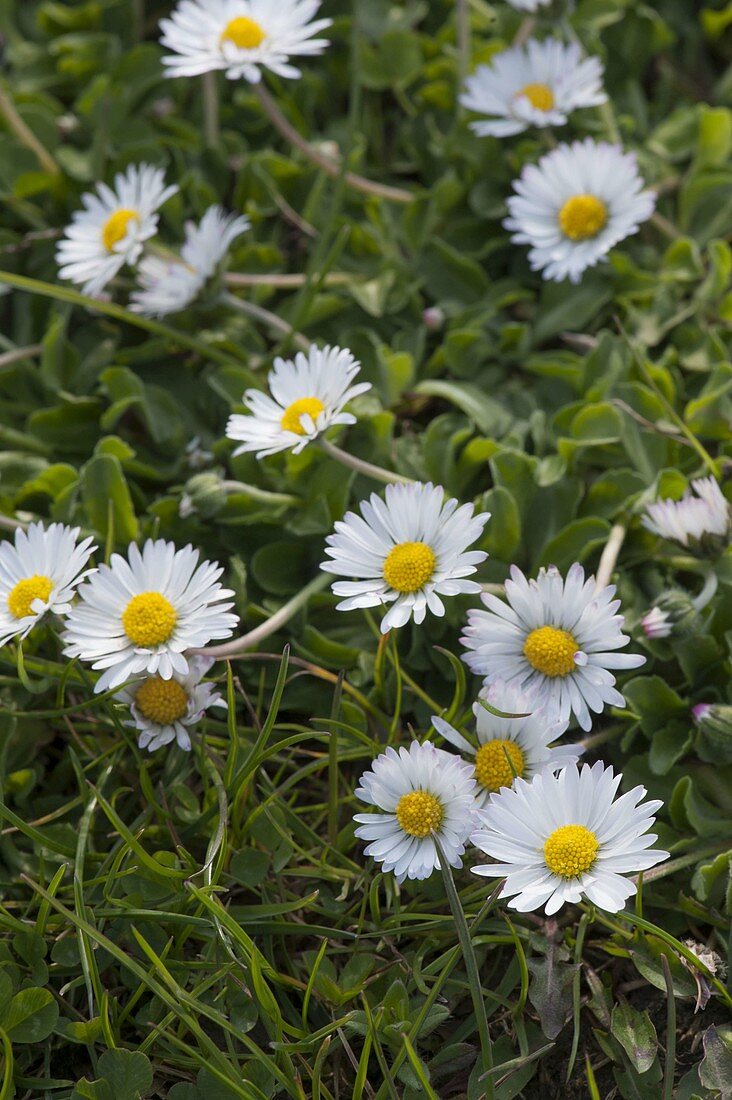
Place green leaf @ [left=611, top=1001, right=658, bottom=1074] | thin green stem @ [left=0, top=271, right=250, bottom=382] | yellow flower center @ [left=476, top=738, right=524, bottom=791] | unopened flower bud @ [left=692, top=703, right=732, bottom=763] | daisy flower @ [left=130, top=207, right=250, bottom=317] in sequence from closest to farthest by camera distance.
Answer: green leaf @ [left=611, top=1001, right=658, bottom=1074]
yellow flower center @ [left=476, top=738, right=524, bottom=791]
unopened flower bud @ [left=692, top=703, right=732, bottom=763]
thin green stem @ [left=0, top=271, right=250, bottom=382]
daisy flower @ [left=130, top=207, right=250, bottom=317]

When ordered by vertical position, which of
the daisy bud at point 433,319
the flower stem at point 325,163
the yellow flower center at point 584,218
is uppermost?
the flower stem at point 325,163

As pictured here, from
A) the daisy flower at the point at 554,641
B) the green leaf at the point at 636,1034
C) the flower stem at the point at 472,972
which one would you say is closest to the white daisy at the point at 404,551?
the daisy flower at the point at 554,641

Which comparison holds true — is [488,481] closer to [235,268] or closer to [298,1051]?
[235,268]

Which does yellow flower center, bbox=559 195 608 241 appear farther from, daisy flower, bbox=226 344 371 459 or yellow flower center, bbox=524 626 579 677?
yellow flower center, bbox=524 626 579 677

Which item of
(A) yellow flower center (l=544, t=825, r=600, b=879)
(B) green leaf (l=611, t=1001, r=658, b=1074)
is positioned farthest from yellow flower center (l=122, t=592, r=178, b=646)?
(B) green leaf (l=611, t=1001, r=658, b=1074)

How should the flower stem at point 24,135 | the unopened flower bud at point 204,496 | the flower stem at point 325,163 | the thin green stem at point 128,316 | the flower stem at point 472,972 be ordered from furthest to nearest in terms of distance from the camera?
the flower stem at point 24,135
the flower stem at point 325,163
the thin green stem at point 128,316
the unopened flower bud at point 204,496
the flower stem at point 472,972

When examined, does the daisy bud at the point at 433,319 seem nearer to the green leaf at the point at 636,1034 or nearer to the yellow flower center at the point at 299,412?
the yellow flower center at the point at 299,412
